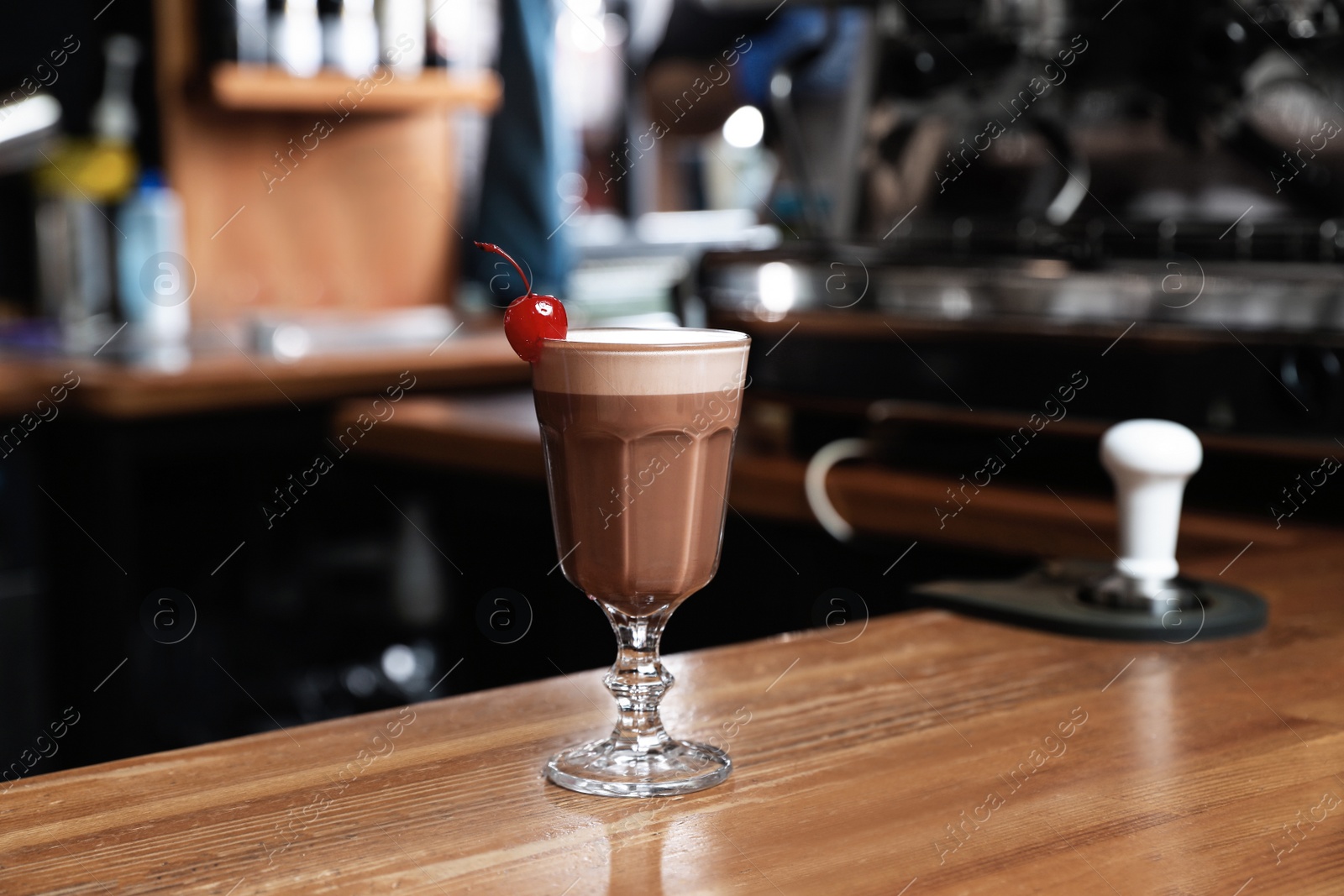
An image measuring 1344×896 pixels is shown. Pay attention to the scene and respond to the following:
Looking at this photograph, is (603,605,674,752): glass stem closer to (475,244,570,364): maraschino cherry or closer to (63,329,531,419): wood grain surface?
(475,244,570,364): maraschino cherry

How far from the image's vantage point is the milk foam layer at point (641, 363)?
2.18 feet

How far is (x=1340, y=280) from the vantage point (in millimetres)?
1323

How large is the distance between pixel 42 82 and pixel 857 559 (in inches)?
97.3

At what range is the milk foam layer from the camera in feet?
2.18

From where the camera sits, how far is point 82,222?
312 centimetres

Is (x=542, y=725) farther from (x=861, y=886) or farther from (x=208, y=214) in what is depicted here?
(x=208, y=214)

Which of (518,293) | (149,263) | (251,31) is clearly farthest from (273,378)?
(518,293)

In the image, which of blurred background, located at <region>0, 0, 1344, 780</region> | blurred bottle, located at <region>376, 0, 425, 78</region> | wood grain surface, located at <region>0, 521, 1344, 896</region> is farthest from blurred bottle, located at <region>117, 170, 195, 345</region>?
wood grain surface, located at <region>0, 521, 1344, 896</region>

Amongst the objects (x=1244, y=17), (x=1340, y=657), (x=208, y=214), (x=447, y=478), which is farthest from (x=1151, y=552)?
(x=208, y=214)

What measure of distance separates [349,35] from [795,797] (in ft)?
10.2

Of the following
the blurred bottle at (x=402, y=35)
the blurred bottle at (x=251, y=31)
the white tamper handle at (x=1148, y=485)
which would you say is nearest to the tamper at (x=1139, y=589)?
the white tamper handle at (x=1148, y=485)

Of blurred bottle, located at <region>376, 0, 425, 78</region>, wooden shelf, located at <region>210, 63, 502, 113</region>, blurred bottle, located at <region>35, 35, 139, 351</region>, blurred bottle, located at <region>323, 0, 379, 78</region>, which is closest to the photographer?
blurred bottle, located at <region>35, 35, 139, 351</region>

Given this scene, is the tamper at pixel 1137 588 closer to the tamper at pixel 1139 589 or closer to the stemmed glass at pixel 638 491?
the tamper at pixel 1139 589

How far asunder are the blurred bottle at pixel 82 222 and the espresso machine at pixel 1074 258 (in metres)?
1.78
